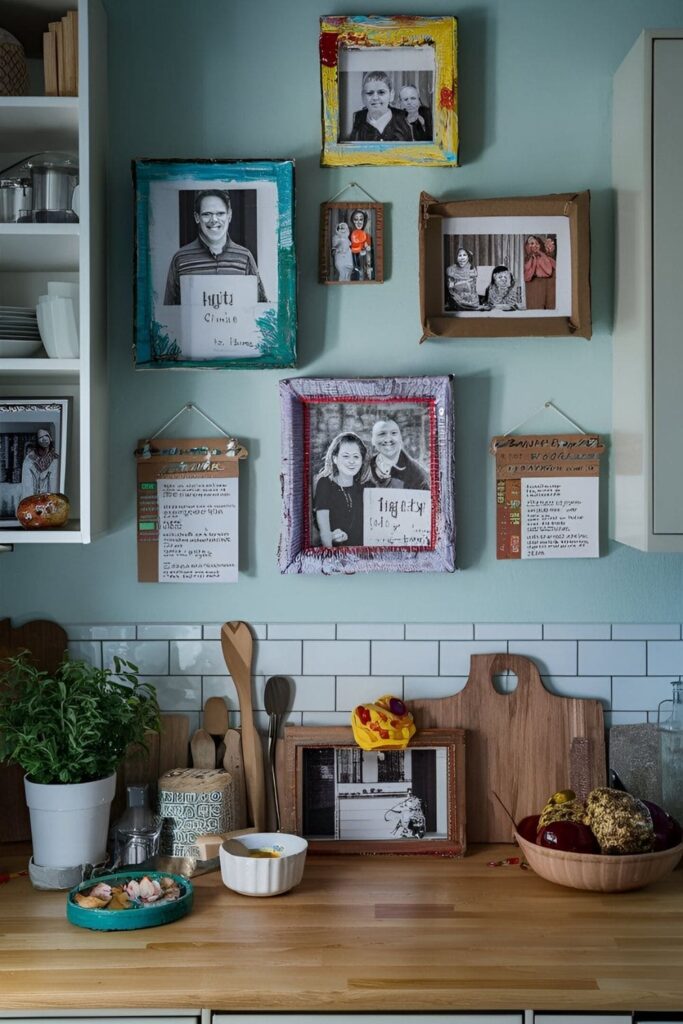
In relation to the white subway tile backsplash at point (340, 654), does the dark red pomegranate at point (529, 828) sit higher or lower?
lower

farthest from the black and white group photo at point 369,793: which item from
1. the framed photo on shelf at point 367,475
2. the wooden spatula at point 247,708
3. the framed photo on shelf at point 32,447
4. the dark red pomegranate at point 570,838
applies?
the framed photo on shelf at point 32,447

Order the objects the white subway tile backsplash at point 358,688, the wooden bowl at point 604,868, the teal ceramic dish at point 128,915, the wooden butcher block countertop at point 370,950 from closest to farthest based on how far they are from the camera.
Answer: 1. the wooden butcher block countertop at point 370,950
2. the teal ceramic dish at point 128,915
3. the wooden bowl at point 604,868
4. the white subway tile backsplash at point 358,688

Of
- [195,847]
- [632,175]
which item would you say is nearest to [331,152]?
[632,175]

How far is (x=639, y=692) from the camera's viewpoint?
2.38 m

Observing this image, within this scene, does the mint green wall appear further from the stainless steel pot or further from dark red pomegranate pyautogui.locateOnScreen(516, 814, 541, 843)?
dark red pomegranate pyautogui.locateOnScreen(516, 814, 541, 843)

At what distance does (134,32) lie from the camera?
2344 millimetres

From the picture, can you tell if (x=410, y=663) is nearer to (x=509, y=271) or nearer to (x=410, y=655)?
(x=410, y=655)

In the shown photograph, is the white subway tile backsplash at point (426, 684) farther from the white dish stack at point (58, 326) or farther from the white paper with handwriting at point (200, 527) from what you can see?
the white dish stack at point (58, 326)

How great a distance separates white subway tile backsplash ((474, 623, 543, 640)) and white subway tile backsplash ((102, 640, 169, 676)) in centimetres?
71

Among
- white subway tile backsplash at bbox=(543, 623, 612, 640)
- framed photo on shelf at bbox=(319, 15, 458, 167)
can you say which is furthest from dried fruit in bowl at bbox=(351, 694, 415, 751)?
framed photo on shelf at bbox=(319, 15, 458, 167)

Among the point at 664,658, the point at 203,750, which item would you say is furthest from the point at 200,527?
the point at 664,658

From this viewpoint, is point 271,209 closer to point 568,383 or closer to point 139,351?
point 139,351

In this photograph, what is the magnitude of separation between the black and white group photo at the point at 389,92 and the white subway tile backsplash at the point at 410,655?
111 centimetres

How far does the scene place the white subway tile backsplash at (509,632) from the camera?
238 centimetres
